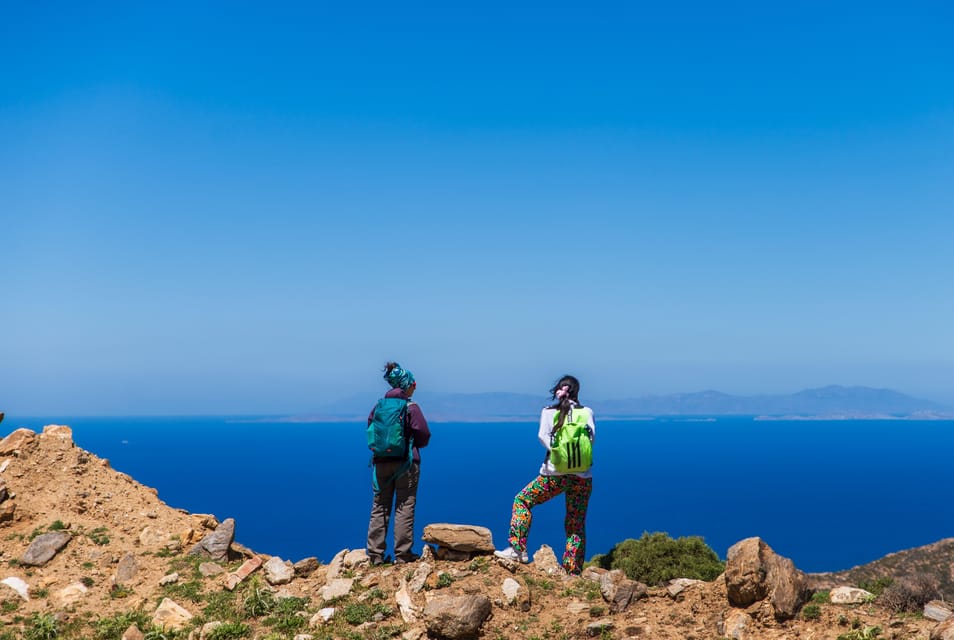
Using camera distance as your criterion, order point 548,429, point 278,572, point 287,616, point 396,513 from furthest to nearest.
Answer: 1. point 396,513
2. point 278,572
3. point 548,429
4. point 287,616

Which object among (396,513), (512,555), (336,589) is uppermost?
(396,513)

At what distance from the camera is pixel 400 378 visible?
13.2m

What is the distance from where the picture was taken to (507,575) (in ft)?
39.5

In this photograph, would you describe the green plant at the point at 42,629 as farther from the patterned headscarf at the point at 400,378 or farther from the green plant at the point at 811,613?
the green plant at the point at 811,613

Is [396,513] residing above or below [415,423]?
below

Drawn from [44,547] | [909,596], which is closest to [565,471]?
[909,596]

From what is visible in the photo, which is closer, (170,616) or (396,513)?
(170,616)

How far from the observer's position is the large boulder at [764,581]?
10086 millimetres

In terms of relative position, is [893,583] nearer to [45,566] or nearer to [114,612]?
Result: [114,612]

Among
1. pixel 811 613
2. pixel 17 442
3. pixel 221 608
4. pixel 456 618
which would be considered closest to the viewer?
pixel 811 613

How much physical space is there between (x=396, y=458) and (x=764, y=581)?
6.01m

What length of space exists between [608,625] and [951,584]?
27351 millimetres

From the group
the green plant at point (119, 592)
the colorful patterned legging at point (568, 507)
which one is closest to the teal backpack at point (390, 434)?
the colorful patterned legging at point (568, 507)

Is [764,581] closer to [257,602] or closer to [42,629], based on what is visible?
[257,602]
